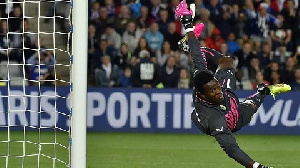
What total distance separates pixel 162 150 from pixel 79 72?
18.4 feet

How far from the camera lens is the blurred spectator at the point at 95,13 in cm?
1789

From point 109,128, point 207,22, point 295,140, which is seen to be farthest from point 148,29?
point 295,140

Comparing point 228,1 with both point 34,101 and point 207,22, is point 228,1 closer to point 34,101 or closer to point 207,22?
point 207,22

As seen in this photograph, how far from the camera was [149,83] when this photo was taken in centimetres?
1692

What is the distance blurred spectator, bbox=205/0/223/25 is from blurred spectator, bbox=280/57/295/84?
1843mm

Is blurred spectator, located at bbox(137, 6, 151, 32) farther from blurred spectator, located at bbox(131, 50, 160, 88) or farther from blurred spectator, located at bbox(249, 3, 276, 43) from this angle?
blurred spectator, located at bbox(249, 3, 276, 43)

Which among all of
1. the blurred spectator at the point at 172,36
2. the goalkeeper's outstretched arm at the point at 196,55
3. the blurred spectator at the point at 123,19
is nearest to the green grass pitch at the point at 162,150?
the blurred spectator at the point at 172,36

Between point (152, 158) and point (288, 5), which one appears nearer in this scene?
point (152, 158)

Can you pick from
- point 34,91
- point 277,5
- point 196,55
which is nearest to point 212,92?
point 196,55

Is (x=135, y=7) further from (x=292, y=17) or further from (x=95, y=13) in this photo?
(x=292, y=17)

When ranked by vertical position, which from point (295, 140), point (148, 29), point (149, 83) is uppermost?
point (148, 29)

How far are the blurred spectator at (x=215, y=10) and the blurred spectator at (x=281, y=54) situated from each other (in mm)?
1490

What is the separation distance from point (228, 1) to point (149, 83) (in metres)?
3.08

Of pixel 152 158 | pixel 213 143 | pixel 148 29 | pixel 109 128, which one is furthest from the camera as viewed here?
pixel 148 29
